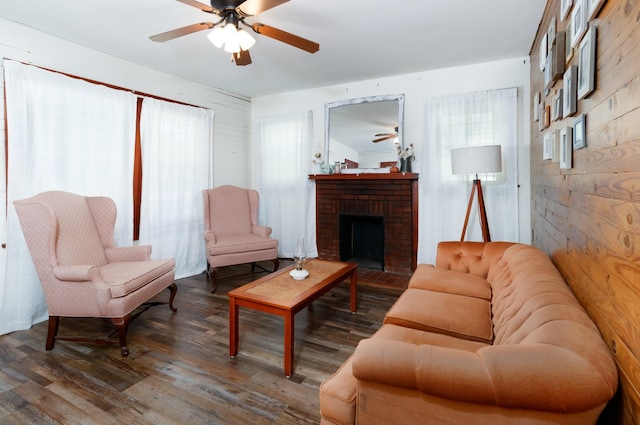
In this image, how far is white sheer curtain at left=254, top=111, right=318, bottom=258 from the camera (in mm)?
4805

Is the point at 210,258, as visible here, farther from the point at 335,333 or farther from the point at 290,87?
the point at 290,87

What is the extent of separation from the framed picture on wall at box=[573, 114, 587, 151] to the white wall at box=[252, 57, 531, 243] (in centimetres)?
232

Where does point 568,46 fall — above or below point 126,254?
above

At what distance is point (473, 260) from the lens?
266 centimetres

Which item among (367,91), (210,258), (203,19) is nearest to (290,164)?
(367,91)

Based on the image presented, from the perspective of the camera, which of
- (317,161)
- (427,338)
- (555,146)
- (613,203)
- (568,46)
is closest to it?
(613,203)

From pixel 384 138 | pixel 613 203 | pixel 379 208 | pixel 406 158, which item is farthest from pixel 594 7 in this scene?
pixel 379 208

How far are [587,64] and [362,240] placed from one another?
3633 millimetres

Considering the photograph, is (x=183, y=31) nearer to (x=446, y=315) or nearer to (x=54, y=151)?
(x=54, y=151)

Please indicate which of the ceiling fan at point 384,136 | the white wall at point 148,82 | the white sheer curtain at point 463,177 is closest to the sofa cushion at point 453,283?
the white sheer curtain at point 463,177

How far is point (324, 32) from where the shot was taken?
2953 mm

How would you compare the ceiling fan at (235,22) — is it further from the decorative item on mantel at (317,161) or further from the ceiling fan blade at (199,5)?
the decorative item on mantel at (317,161)

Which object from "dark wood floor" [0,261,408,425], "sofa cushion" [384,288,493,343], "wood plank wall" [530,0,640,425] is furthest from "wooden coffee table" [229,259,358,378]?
"wood plank wall" [530,0,640,425]

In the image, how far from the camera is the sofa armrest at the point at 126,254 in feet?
9.52
